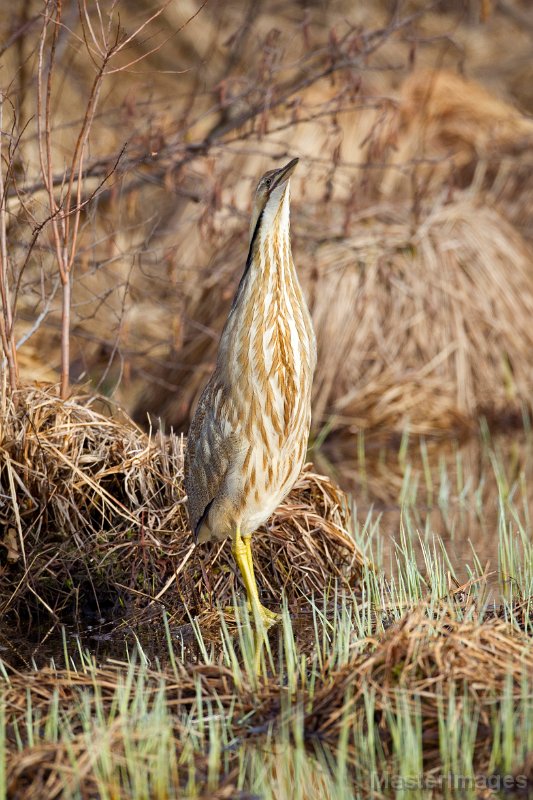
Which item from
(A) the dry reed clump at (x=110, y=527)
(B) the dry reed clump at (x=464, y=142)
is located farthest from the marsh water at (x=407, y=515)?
(B) the dry reed clump at (x=464, y=142)

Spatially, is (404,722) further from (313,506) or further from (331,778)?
Result: (313,506)

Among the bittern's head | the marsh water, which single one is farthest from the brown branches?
the bittern's head

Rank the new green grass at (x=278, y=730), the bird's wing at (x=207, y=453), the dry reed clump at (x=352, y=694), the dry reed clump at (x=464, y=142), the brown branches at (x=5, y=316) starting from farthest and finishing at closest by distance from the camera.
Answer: the dry reed clump at (x=464, y=142) → the brown branches at (x=5, y=316) → the bird's wing at (x=207, y=453) → the dry reed clump at (x=352, y=694) → the new green grass at (x=278, y=730)

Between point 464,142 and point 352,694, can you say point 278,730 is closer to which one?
point 352,694

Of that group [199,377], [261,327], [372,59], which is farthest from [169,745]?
[372,59]

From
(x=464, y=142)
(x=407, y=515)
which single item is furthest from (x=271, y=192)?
(x=464, y=142)

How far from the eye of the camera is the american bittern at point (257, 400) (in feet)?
11.9

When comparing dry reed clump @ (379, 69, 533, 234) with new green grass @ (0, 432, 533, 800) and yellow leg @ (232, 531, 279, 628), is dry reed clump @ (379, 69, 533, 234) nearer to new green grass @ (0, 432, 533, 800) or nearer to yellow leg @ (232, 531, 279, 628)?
yellow leg @ (232, 531, 279, 628)

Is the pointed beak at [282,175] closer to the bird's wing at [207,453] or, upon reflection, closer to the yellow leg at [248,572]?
the bird's wing at [207,453]

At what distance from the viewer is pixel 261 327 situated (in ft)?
12.0

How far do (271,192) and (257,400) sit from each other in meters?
0.63

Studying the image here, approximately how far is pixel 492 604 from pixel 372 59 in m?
8.07

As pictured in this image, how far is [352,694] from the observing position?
290cm

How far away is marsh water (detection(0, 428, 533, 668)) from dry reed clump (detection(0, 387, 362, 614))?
11cm
